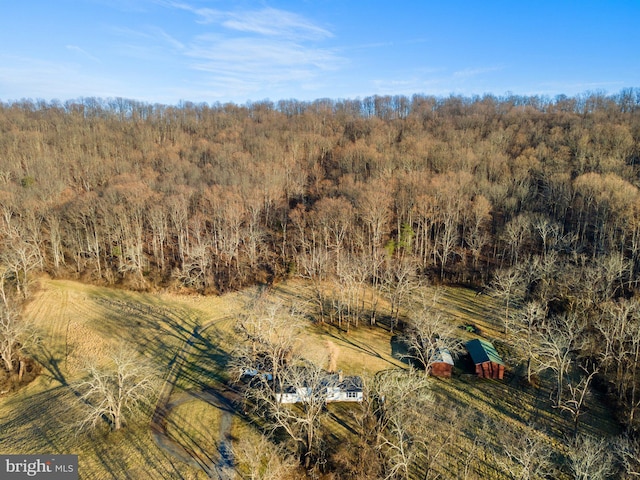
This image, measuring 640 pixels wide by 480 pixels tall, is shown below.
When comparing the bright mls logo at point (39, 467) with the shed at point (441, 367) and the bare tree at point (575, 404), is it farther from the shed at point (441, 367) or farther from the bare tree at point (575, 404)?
the bare tree at point (575, 404)

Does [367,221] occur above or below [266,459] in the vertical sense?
above

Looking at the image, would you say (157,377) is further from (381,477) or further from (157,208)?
(157,208)

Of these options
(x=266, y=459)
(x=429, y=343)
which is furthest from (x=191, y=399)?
(x=429, y=343)

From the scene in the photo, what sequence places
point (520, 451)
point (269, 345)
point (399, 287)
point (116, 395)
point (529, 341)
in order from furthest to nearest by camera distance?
point (399, 287), point (529, 341), point (116, 395), point (269, 345), point (520, 451)

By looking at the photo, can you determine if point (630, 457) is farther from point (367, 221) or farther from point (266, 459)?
point (367, 221)

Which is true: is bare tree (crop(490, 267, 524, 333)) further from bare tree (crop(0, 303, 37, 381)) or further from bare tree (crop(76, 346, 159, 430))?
bare tree (crop(0, 303, 37, 381))
